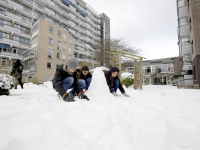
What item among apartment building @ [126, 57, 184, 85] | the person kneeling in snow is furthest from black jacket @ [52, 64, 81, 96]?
apartment building @ [126, 57, 184, 85]

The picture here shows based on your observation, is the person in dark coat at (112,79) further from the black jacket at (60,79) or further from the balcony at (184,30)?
the balcony at (184,30)

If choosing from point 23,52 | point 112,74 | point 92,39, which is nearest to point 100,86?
point 112,74

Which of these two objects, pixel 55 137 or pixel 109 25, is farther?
pixel 109 25

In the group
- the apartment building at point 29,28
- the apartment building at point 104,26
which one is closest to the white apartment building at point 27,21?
the apartment building at point 29,28

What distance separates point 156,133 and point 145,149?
0.30 meters

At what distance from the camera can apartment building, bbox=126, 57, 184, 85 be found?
22.0 metres

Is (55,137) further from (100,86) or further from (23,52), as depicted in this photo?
(23,52)

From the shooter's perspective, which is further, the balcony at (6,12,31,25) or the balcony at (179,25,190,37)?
the balcony at (6,12,31,25)

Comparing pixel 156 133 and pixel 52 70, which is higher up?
pixel 52 70

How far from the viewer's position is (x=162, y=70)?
23.5 m

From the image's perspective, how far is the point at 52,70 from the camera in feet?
61.0

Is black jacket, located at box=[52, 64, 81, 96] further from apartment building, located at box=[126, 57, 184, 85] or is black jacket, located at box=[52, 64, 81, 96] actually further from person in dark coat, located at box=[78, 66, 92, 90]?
apartment building, located at box=[126, 57, 184, 85]

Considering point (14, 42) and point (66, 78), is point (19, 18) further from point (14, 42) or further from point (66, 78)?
point (66, 78)

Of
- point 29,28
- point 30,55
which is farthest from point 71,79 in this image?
point 29,28
